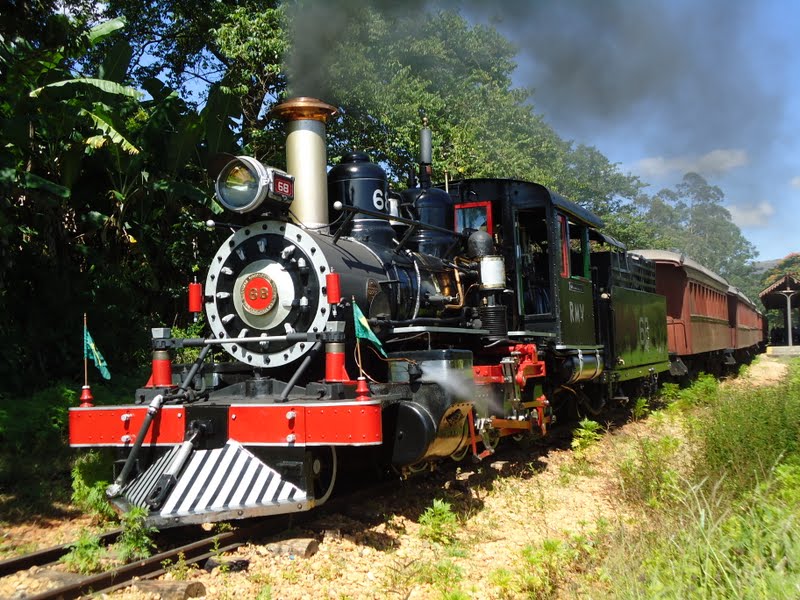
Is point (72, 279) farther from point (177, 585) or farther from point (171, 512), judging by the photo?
point (177, 585)

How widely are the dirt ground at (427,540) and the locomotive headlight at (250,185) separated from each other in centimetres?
222

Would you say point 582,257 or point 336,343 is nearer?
point 336,343

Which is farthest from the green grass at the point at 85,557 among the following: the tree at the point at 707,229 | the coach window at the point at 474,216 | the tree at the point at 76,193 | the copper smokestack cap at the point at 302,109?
the tree at the point at 707,229

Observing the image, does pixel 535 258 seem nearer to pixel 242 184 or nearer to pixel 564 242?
pixel 564 242

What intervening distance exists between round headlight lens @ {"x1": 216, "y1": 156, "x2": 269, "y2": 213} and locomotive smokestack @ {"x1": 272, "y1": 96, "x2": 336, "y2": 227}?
53 cm

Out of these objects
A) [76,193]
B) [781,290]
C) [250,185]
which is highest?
[76,193]

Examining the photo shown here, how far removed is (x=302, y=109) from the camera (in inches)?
220

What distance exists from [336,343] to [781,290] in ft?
98.8

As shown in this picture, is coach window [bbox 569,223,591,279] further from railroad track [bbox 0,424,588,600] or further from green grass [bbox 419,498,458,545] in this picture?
green grass [bbox 419,498,458,545]

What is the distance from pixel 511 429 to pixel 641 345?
4.18 m

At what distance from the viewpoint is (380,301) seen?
5.45 meters

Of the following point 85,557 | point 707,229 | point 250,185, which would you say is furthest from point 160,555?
point 707,229

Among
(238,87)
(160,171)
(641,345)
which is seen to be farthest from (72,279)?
(641,345)

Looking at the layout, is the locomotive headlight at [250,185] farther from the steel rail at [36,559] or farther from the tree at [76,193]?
the tree at [76,193]
